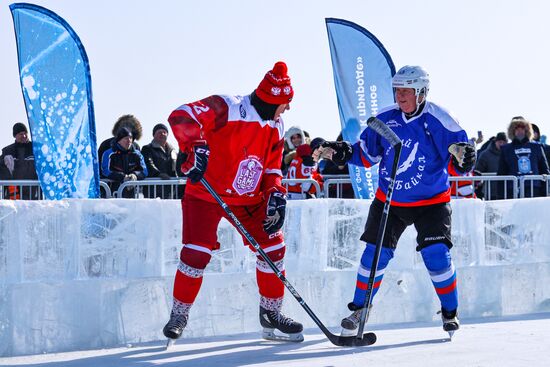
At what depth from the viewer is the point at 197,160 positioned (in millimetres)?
6809

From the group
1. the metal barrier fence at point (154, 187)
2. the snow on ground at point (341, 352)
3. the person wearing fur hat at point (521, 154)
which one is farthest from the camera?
the person wearing fur hat at point (521, 154)

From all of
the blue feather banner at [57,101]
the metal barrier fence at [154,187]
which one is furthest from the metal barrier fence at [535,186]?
the blue feather banner at [57,101]

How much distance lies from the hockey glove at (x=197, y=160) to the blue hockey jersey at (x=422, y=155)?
1242 millimetres

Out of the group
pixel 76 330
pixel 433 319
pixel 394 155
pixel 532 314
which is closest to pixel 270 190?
pixel 394 155

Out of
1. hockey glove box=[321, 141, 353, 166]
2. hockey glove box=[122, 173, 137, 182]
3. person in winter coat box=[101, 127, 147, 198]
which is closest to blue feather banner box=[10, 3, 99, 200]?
hockey glove box=[122, 173, 137, 182]

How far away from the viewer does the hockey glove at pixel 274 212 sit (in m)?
7.16

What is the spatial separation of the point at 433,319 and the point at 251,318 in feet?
4.87

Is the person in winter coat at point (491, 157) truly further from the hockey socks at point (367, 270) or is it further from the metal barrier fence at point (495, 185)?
the hockey socks at point (367, 270)

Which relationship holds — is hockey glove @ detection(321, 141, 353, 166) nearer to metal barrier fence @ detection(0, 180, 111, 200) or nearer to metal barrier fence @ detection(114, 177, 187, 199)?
metal barrier fence @ detection(114, 177, 187, 199)

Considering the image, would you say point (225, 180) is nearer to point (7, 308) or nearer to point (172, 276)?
point (172, 276)

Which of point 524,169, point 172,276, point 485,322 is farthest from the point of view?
point 524,169

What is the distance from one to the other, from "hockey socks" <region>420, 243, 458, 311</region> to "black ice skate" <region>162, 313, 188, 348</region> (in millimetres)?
1580

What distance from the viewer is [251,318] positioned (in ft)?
26.0

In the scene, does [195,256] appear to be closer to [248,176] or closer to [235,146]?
[248,176]
